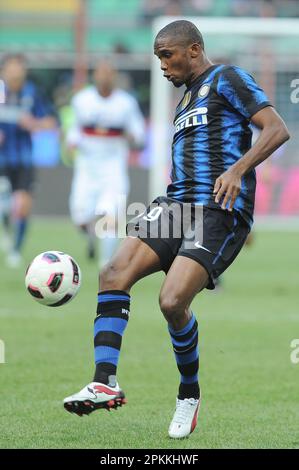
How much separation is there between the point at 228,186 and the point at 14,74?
9.96m

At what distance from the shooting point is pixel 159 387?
7230 millimetres

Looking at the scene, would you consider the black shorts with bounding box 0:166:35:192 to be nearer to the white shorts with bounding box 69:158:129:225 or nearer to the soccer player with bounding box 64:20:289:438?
the white shorts with bounding box 69:158:129:225

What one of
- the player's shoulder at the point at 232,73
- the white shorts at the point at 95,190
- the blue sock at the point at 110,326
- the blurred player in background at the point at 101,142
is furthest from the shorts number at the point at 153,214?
the white shorts at the point at 95,190

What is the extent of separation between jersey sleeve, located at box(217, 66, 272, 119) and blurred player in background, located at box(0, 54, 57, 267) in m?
9.40

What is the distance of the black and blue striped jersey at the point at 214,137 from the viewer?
5.89 m

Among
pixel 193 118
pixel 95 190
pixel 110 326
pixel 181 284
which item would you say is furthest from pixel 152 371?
pixel 95 190

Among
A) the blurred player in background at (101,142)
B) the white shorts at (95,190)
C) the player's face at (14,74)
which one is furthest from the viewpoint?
the player's face at (14,74)

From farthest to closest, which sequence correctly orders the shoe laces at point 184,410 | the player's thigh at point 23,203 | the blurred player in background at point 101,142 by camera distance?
1. the player's thigh at point 23,203
2. the blurred player in background at point 101,142
3. the shoe laces at point 184,410

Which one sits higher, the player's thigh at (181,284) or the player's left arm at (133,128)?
the player's left arm at (133,128)

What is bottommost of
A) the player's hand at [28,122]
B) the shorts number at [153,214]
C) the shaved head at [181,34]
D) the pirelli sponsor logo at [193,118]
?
the shorts number at [153,214]

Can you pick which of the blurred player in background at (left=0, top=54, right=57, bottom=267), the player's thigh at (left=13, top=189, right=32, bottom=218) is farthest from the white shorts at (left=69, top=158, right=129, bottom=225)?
the blurred player in background at (left=0, top=54, right=57, bottom=267)

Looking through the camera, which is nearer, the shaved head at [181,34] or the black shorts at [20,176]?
the shaved head at [181,34]

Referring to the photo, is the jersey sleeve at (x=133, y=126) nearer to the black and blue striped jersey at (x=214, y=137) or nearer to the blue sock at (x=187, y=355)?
the black and blue striped jersey at (x=214, y=137)
